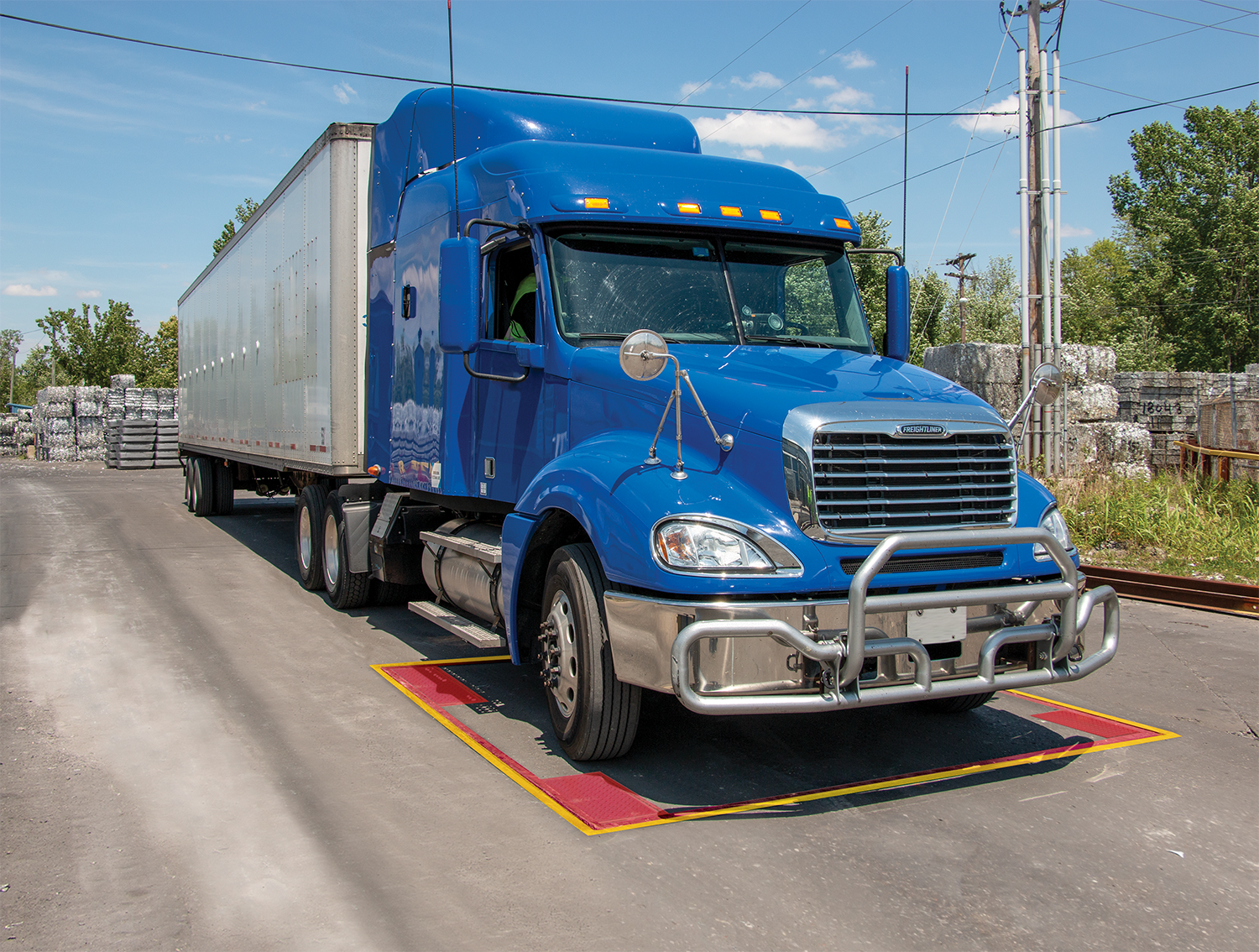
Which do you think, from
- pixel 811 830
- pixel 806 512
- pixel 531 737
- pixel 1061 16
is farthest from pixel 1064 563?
pixel 1061 16

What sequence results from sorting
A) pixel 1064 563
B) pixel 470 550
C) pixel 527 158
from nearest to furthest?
1. pixel 1064 563
2. pixel 527 158
3. pixel 470 550

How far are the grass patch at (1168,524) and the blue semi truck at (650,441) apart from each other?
19.4 feet

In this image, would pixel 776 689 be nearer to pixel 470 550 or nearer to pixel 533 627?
pixel 533 627

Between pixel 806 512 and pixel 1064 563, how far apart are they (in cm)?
122

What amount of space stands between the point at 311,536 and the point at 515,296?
15.5 feet

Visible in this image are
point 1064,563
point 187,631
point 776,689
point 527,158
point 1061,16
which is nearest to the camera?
point 776,689

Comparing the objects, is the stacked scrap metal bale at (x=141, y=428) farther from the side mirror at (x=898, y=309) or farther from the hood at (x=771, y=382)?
the hood at (x=771, y=382)

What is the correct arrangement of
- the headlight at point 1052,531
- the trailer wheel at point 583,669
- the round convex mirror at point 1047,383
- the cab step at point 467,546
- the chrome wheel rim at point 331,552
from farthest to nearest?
1. the chrome wheel rim at point 331,552
2. the cab step at point 467,546
3. the round convex mirror at point 1047,383
4. the headlight at point 1052,531
5. the trailer wheel at point 583,669

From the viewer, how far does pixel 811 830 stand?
4273 millimetres

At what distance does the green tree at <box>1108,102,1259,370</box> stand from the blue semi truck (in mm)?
51342

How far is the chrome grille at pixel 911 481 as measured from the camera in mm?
4504

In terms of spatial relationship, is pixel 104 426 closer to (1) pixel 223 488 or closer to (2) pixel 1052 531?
(1) pixel 223 488

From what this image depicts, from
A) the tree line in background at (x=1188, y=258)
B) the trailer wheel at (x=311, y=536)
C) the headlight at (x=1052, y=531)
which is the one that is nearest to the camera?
the headlight at (x=1052, y=531)

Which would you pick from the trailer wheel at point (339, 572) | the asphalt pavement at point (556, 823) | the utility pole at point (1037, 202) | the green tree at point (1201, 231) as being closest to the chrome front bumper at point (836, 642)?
the asphalt pavement at point (556, 823)
